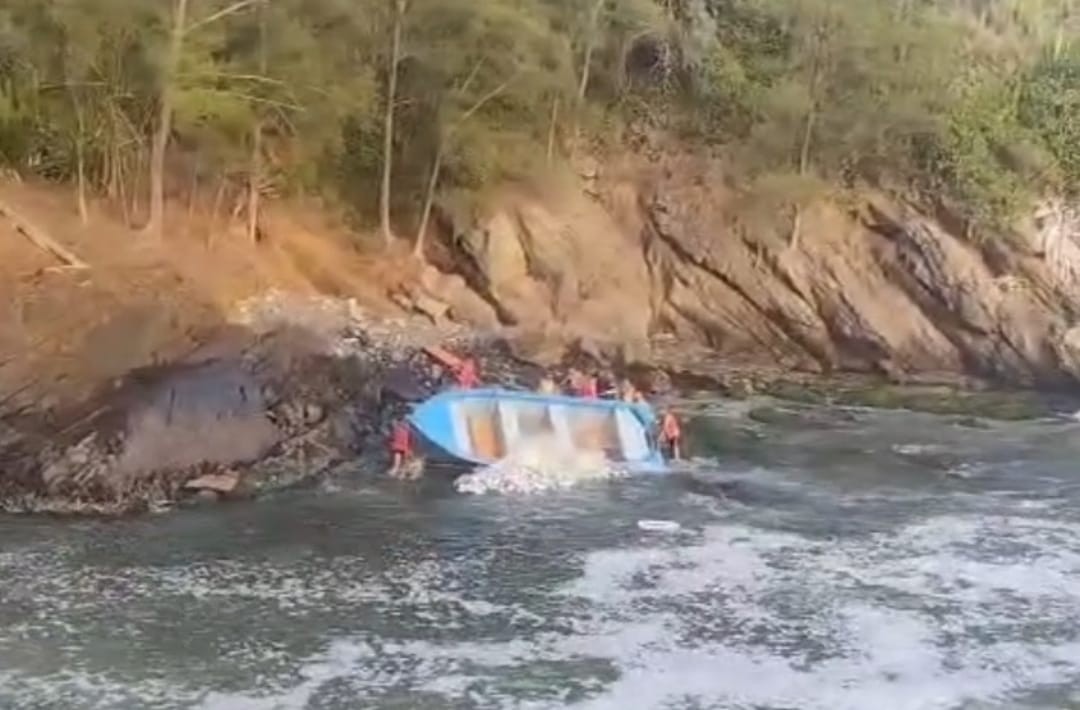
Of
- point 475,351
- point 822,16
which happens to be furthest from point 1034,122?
point 475,351

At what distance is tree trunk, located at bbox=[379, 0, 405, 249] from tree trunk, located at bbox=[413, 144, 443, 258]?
624mm

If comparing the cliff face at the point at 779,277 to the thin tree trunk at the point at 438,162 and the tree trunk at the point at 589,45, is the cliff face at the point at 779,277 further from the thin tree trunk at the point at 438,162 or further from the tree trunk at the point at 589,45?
the tree trunk at the point at 589,45

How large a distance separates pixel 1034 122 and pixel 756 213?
27.9ft

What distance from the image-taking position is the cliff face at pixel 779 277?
35.8m

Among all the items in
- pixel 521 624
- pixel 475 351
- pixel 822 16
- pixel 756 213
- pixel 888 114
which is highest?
pixel 822 16

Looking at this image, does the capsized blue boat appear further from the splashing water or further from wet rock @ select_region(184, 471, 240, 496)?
wet rock @ select_region(184, 471, 240, 496)

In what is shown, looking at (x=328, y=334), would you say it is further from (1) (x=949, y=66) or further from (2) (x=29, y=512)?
(1) (x=949, y=66)

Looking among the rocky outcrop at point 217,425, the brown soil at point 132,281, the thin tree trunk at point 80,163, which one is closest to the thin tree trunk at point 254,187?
the brown soil at point 132,281

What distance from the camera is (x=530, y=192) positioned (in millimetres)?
36844

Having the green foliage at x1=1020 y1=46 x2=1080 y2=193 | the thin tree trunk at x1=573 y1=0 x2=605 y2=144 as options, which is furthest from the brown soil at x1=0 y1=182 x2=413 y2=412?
the green foliage at x1=1020 y1=46 x2=1080 y2=193

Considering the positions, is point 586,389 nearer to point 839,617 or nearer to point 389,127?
point 839,617

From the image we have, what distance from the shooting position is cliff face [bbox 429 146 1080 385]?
35.8 metres

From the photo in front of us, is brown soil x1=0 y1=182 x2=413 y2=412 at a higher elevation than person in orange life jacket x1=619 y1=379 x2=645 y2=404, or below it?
higher

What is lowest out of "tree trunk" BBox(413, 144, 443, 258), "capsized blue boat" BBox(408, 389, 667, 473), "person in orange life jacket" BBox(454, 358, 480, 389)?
"capsized blue boat" BBox(408, 389, 667, 473)
